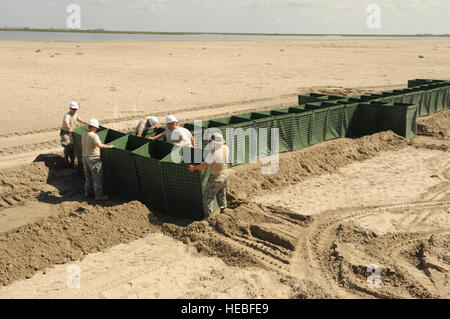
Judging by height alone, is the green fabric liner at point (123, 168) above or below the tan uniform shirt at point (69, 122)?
below

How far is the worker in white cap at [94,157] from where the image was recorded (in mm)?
9602

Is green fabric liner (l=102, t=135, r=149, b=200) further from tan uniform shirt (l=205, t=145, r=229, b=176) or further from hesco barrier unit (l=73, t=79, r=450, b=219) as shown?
tan uniform shirt (l=205, t=145, r=229, b=176)

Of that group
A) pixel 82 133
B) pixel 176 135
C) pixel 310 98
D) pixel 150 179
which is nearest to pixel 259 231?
pixel 150 179

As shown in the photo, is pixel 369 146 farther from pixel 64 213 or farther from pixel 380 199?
pixel 64 213

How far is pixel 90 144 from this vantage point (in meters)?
9.64

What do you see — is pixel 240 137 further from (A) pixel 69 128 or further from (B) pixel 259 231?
(A) pixel 69 128

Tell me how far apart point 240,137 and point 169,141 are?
2.36 metres

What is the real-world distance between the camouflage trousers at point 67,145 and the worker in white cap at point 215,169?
4.69 metres

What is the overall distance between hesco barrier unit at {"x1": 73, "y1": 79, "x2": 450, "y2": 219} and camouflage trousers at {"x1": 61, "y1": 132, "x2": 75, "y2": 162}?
33 cm

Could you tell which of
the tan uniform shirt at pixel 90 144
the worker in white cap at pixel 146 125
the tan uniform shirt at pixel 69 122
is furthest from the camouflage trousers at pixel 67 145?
the tan uniform shirt at pixel 90 144

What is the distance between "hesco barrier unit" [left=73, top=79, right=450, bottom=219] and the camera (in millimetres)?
8875

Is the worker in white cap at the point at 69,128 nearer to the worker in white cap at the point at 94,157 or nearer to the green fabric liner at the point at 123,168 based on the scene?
the green fabric liner at the point at 123,168
